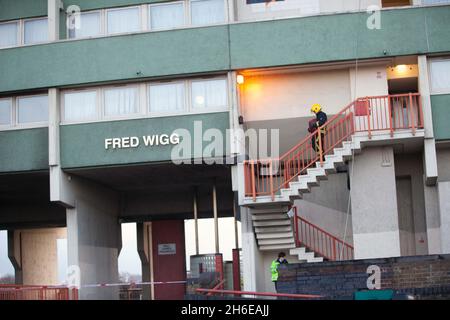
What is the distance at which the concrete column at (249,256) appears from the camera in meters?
26.7

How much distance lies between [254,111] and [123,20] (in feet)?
17.2

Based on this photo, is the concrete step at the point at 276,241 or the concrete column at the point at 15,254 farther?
the concrete column at the point at 15,254

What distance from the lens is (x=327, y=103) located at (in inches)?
1106

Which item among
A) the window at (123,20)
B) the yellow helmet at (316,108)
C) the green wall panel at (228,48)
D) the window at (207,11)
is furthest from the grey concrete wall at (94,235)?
the yellow helmet at (316,108)

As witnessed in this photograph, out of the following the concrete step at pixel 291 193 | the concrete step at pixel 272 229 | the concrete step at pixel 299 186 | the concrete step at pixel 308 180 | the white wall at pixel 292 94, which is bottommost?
the concrete step at pixel 272 229

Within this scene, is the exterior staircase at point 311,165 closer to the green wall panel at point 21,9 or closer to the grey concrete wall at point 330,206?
the grey concrete wall at point 330,206

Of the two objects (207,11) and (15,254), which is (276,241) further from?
(15,254)

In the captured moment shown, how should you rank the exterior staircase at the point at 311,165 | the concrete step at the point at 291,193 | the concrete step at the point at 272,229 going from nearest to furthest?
the concrete step at the point at 291,193
the exterior staircase at the point at 311,165
the concrete step at the point at 272,229

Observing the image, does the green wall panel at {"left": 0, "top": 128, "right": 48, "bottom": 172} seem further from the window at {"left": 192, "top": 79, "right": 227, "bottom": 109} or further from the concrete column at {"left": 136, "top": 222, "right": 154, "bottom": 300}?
the concrete column at {"left": 136, "top": 222, "right": 154, "bottom": 300}

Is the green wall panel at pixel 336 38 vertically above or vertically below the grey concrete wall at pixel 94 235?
above

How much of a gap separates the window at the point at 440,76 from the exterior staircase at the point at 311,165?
2.23 ft

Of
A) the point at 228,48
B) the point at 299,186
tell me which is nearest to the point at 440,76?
the point at 299,186

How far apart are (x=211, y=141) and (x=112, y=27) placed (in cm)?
530
